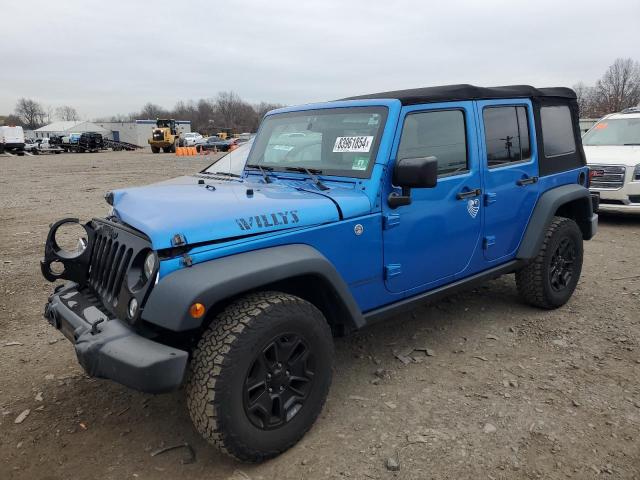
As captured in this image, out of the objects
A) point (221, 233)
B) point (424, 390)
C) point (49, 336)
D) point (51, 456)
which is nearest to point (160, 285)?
point (221, 233)

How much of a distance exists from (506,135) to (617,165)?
5326 millimetres

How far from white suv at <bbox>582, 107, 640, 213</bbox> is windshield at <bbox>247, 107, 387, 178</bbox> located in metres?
6.60

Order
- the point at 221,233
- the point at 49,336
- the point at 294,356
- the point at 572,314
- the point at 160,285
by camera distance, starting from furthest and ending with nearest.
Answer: the point at 572,314
the point at 49,336
the point at 294,356
the point at 221,233
the point at 160,285

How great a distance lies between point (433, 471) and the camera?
249 cm

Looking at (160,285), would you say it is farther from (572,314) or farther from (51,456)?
(572,314)

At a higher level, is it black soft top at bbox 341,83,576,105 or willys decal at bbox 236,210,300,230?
black soft top at bbox 341,83,576,105

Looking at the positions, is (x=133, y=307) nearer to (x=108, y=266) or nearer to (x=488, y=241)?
(x=108, y=266)

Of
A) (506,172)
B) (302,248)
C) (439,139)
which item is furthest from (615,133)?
(302,248)

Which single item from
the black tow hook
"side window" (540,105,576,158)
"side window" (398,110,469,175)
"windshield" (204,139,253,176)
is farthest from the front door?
"windshield" (204,139,253,176)

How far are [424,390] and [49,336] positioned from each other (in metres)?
3.04

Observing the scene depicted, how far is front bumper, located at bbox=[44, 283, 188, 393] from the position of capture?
7.02ft

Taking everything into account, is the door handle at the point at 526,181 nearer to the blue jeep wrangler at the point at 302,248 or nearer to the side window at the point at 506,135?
the blue jeep wrangler at the point at 302,248

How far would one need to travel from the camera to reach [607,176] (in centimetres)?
823

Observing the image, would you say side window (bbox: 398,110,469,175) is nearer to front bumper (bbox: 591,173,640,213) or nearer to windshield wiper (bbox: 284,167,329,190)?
windshield wiper (bbox: 284,167,329,190)
